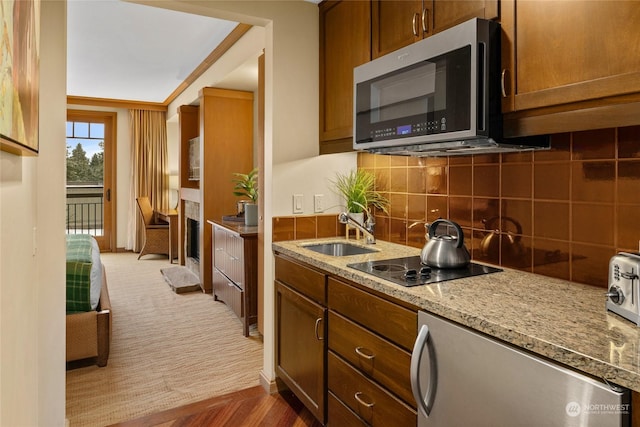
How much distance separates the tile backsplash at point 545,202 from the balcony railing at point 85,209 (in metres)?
6.86

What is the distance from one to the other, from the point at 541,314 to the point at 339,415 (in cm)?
106

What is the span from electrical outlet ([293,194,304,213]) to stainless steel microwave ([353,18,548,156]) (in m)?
0.66

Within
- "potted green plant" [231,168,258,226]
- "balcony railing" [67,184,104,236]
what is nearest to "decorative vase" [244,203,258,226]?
"potted green plant" [231,168,258,226]

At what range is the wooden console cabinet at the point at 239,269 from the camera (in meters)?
3.44

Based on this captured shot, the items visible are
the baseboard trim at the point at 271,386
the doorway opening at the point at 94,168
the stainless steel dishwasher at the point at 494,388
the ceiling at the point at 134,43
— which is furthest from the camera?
the doorway opening at the point at 94,168

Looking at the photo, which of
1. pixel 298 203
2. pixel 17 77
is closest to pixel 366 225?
pixel 298 203

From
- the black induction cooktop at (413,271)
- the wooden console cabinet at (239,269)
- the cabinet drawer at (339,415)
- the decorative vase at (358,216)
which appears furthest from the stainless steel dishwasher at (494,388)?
the wooden console cabinet at (239,269)

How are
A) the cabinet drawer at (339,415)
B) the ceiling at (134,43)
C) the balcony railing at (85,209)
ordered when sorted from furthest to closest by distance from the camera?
the balcony railing at (85,209) → the ceiling at (134,43) → the cabinet drawer at (339,415)

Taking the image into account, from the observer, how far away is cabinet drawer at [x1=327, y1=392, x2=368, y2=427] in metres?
1.76

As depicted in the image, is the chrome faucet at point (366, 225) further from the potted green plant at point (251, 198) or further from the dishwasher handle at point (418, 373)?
the potted green plant at point (251, 198)

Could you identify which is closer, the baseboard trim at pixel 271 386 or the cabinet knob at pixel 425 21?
the cabinet knob at pixel 425 21

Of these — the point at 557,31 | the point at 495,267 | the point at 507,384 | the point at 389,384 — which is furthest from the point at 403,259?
the point at 557,31

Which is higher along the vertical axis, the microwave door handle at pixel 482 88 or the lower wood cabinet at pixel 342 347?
the microwave door handle at pixel 482 88

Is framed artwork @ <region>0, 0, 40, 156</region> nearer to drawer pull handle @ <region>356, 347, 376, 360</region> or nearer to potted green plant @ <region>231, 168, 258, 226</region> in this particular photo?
drawer pull handle @ <region>356, 347, 376, 360</region>
